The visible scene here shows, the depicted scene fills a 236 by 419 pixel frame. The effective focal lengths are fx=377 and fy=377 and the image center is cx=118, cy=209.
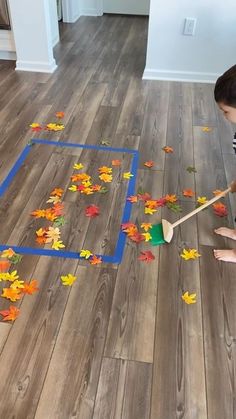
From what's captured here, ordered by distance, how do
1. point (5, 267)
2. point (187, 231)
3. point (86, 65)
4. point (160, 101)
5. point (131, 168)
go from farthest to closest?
point (86, 65) → point (160, 101) → point (131, 168) → point (187, 231) → point (5, 267)

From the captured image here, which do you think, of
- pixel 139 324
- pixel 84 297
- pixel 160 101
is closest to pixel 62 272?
pixel 84 297

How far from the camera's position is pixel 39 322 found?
1.35 metres

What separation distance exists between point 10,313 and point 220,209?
1094 mm

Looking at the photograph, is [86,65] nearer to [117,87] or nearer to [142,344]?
[117,87]

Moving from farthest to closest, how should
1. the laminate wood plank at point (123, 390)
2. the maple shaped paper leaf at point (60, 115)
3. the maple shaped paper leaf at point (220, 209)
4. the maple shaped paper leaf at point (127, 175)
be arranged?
the maple shaped paper leaf at point (60, 115), the maple shaped paper leaf at point (127, 175), the maple shaped paper leaf at point (220, 209), the laminate wood plank at point (123, 390)

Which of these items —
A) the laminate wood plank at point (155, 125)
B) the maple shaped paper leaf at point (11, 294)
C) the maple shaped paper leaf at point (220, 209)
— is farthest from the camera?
the laminate wood plank at point (155, 125)

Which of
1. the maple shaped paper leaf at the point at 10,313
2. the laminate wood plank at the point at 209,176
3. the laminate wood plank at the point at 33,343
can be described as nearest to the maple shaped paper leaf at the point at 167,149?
the laminate wood plank at the point at 209,176

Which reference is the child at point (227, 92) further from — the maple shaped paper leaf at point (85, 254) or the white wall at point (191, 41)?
the white wall at point (191, 41)

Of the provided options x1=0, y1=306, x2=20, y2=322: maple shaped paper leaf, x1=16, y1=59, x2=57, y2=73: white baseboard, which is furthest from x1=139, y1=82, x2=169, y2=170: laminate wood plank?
x1=0, y1=306, x2=20, y2=322: maple shaped paper leaf

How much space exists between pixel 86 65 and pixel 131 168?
1.71m

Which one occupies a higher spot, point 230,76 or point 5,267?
point 230,76

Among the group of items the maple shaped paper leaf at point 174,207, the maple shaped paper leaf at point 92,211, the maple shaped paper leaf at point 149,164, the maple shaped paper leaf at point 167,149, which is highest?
the maple shaped paper leaf at point 92,211

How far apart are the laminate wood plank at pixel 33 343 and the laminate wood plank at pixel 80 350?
0.03 metres

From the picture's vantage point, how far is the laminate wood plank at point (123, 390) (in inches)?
44.4
